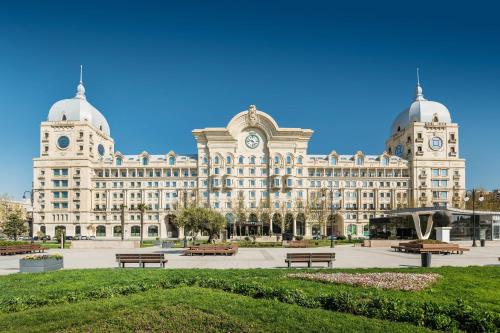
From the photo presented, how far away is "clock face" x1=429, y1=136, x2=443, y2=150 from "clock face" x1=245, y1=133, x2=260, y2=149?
1729 inches

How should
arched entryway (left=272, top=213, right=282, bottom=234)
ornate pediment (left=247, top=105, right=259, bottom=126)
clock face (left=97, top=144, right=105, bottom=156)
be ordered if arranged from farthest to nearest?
1. clock face (left=97, top=144, right=105, bottom=156)
2. ornate pediment (left=247, top=105, right=259, bottom=126)
3. arched entryway (left=272, top=213, right=282, bottom=234)

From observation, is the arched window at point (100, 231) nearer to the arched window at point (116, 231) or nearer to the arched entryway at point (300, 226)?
the arched window at point (116, 231)

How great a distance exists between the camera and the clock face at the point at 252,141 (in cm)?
9694

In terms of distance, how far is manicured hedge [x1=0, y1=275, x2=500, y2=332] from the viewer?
10.3 m

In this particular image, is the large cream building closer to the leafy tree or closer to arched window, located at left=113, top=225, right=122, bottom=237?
arched window, located at left=113, top=225, right=122, bottom=237

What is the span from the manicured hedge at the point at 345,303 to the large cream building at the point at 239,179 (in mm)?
77170

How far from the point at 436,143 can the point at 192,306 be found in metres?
104

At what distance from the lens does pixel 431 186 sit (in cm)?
10150

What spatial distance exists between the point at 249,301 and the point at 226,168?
83810 millimetres

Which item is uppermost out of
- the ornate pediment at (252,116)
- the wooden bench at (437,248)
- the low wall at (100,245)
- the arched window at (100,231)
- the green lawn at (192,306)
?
the ornate pediment at (252,116)

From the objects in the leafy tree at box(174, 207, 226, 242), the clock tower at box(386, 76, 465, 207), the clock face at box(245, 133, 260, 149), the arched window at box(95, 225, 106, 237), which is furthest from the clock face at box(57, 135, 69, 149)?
the clock tower at box(386, 76, 465, 207)

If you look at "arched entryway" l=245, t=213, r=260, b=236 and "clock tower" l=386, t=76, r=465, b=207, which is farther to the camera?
"clock tower" l=386, t=76, r=465, b=207

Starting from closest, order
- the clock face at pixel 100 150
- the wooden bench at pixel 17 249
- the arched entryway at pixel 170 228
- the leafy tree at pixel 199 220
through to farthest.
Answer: the wooden bench at pixel 17 249 → the leafy tree at pixel 199 220 → the arched entryway at pixel 170 228 → the clock face at pixel 100 150

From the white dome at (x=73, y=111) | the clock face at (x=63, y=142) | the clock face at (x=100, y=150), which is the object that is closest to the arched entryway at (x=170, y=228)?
the clock face at (x=100, y=150)
